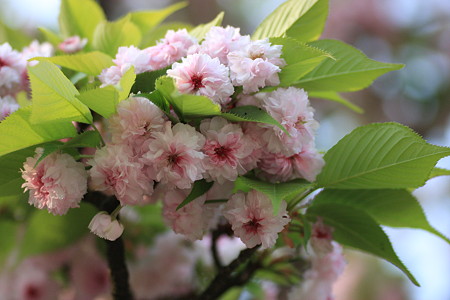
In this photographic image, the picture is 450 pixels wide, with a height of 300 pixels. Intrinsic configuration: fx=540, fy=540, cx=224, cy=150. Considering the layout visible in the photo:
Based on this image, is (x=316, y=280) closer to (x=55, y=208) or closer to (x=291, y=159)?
(x=291, y=159)

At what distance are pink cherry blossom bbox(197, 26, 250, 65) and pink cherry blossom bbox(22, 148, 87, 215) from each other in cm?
15

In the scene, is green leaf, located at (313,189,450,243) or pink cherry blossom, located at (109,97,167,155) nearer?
pink cherry blossom, located at (109,97,167,155)

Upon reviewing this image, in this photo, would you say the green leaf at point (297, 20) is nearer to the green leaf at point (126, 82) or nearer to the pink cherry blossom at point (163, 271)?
the green leaf at point (126, 82)

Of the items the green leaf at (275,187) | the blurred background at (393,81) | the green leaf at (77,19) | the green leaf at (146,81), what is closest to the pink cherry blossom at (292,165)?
the green leaf at (275,187)

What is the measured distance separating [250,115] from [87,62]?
178 millimetres

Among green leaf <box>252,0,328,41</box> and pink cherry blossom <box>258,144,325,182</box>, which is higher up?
green leaf <box>252,0,328,41</box>

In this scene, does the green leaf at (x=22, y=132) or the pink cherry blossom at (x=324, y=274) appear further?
the pink cherry blossom at (x=324, y=274)

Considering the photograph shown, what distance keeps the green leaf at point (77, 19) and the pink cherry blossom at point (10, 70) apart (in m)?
0.11

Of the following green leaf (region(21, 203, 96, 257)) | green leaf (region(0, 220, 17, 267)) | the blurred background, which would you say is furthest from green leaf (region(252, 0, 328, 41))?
the blurred background

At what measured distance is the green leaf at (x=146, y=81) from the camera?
48cm

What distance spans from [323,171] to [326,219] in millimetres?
62

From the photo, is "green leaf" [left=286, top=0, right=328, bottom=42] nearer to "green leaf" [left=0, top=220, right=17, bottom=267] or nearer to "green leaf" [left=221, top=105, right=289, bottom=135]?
"green leaf" [left=221, top=105, right=289, bottom=135]

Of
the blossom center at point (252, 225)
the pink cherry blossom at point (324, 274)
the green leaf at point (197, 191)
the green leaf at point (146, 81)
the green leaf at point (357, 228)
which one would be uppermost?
the green leaf at point (146, 81)

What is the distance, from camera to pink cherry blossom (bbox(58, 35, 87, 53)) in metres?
0.61
